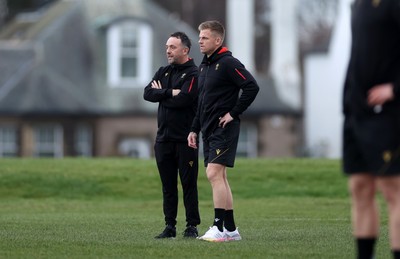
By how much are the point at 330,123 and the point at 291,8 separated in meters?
7.49

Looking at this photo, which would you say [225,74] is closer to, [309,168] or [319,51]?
[309,168]

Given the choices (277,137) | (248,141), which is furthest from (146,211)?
(277,137)

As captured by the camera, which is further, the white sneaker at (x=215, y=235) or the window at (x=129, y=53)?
the window at (x=129, y=53)

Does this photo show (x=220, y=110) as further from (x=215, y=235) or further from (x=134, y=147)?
(x=134, y=147)

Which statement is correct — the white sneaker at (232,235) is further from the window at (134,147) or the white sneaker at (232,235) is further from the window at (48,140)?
the window at (134,147)

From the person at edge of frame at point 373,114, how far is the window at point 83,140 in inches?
1726

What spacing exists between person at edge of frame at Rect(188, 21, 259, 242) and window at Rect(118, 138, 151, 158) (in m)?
39.6

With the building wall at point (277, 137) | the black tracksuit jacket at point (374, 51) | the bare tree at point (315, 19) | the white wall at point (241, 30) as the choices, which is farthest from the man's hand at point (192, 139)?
the bare tree at point (315, 19)

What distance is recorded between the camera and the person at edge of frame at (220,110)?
13.2 metres

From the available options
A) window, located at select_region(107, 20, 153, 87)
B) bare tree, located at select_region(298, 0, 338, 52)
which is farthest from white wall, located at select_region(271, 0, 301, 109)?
bare tree, located at select_region(298, 0, 338, 52)

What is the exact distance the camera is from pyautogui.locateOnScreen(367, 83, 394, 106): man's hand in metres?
8.78

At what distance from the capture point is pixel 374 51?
8938 mm

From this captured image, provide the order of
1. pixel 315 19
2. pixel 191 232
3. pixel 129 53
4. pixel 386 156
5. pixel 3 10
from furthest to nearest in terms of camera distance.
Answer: pixel 315 19 < pixel 3 10 < pixel 129 53 < pixel 191 232 < pixel 386 156

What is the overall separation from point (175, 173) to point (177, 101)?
2.61ft
